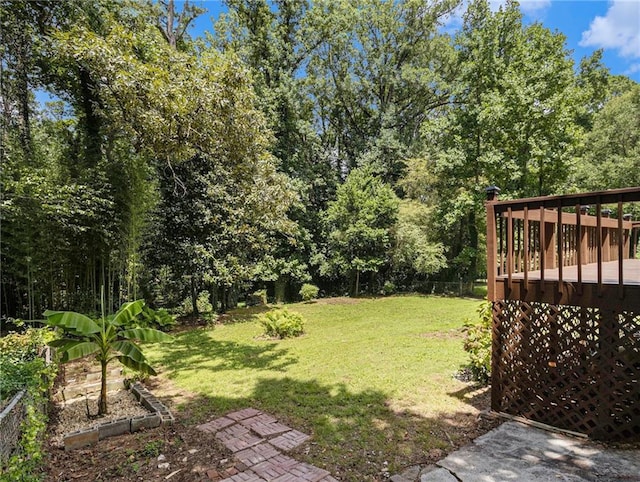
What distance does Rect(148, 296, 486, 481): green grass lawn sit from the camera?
363 centimetres

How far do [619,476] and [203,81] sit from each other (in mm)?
8399

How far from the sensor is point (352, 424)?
13.4ft

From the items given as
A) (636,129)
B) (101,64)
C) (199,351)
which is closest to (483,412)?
(199,351)

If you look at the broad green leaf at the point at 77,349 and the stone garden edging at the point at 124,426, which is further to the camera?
the broad green leaf at the point at 77,349

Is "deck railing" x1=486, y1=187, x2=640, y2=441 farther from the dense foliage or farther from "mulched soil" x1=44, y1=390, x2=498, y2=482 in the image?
the dense foliage

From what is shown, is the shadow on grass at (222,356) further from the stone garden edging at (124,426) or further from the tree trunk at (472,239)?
the tree trunk at (472,239)

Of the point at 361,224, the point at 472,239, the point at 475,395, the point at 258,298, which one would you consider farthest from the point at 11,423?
the point at 472,239

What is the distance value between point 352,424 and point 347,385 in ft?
4.04

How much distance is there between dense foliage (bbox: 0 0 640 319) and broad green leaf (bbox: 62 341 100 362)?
4.52 metres

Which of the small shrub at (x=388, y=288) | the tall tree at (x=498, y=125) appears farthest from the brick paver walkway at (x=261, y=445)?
the tall tree at (x=498, y=125)

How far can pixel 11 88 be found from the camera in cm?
945

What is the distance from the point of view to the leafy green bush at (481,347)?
5023 mm

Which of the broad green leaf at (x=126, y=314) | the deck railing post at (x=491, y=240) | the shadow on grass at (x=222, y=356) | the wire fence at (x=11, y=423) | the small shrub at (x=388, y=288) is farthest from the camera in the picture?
the small shrub at (x=388, y=288)

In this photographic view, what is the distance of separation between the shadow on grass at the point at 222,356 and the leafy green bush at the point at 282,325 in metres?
0.63
